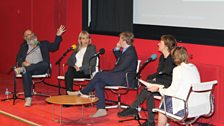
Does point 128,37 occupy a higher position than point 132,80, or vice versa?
point 128,37

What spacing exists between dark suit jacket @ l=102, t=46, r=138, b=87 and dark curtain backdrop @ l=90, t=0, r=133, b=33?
75cm

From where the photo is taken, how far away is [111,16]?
750cm

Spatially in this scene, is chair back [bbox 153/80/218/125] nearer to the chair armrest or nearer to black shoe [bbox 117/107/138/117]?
black shoe [bbox 117/107/138/117]

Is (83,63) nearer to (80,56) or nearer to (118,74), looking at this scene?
(80,56)

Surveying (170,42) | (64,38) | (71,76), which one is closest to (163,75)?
(170,42)

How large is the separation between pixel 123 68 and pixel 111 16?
131 cm

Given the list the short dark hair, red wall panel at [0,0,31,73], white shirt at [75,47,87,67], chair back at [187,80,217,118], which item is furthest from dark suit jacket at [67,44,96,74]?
red wall panel at [0,0,31,73]

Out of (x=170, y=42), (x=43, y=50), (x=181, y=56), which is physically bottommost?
(x=43, y=50)

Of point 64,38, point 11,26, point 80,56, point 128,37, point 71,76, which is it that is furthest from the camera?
point 11,26

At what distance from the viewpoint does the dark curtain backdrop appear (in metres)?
7.19

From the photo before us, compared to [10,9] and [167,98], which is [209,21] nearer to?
[167,98]

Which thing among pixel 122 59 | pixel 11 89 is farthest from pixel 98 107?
pixel 11 89

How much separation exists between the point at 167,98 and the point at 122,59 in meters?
1.54

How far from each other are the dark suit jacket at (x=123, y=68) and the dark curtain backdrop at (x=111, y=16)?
75 cm
